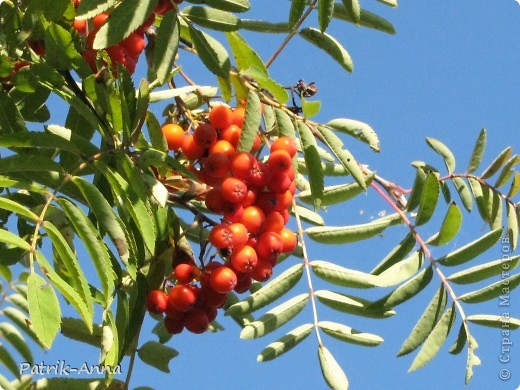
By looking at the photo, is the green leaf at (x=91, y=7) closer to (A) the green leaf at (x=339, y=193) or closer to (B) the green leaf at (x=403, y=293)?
(A) the green leaf at (x=339, y=193)

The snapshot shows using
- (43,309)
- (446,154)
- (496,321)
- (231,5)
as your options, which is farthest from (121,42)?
(496,321)

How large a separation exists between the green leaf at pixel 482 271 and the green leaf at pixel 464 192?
22 centimetres

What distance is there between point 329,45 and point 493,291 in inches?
31.5

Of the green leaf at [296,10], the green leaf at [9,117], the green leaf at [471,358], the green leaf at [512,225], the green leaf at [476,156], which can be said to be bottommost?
the green leaf at [471,358]

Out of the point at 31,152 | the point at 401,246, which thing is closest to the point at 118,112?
the point at 31,152

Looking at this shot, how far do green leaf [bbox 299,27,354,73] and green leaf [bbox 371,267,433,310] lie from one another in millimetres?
586

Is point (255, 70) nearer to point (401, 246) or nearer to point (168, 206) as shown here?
point (168, 206)

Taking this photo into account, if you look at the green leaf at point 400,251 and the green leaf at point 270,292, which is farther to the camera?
the green leaf at point 400,251

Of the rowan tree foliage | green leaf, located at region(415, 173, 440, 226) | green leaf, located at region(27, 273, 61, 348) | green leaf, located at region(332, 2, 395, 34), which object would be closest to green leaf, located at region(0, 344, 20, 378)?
the rowan tree foliage

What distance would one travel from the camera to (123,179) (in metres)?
2.00

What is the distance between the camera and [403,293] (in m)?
2.28

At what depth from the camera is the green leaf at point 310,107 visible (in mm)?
2109

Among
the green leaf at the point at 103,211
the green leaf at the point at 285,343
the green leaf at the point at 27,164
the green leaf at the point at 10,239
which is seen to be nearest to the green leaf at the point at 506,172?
the green leaf at the point at 285,343

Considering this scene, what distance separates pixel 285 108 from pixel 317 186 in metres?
0.22
